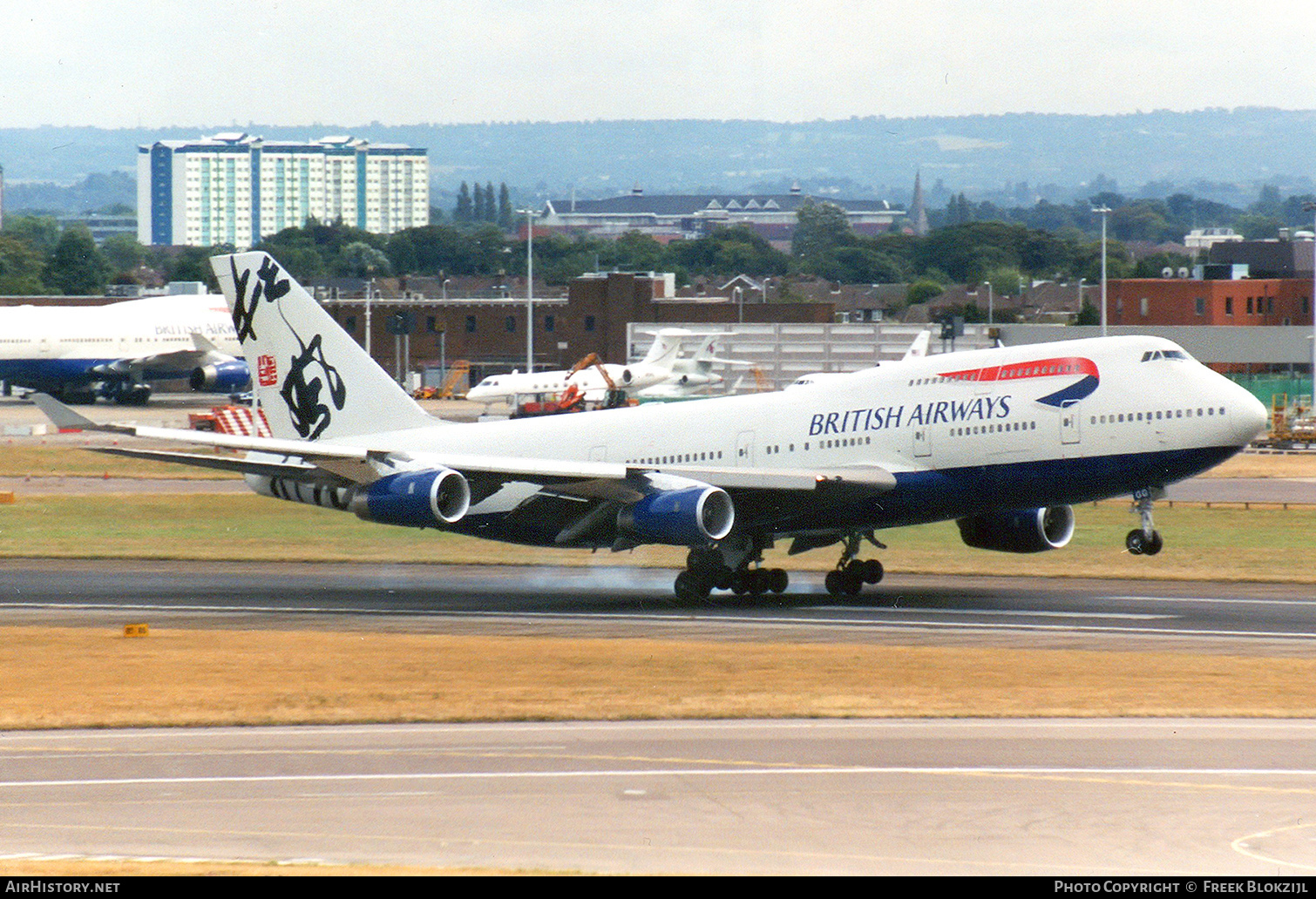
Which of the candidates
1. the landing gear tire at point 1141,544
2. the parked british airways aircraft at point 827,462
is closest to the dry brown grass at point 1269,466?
the parked british airways aircraft at point 827,462

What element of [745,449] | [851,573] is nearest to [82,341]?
[745,449]

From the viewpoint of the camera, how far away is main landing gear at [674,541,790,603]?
131ft

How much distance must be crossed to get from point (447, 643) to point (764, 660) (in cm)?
643

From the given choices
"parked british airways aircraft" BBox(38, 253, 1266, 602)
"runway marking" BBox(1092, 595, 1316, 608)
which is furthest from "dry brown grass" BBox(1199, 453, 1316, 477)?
"parked british airways aircraft" BBox(38, 253, 1266, 602)

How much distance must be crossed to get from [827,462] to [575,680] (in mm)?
13533

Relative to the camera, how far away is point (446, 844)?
17.0 meters

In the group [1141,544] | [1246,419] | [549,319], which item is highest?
[549,319]

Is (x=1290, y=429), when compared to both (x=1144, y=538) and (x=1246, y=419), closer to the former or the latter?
(x=1246, y=419)

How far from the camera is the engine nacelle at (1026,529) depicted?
4097 cm

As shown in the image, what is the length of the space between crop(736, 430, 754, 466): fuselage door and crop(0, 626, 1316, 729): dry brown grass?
28.8 feet

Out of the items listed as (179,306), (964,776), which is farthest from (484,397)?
(964,776)

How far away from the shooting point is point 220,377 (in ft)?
390

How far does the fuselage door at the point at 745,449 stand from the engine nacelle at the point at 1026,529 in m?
Answer: 5.41

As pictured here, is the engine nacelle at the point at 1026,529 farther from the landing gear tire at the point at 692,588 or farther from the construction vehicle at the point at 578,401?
the construction vehicle at the point at 578,401
